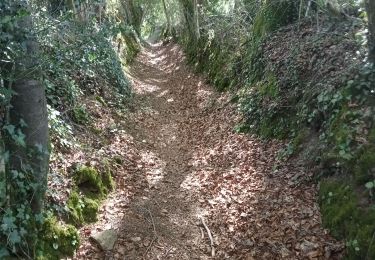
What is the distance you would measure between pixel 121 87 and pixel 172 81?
527 centimetres

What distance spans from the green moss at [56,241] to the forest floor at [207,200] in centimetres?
16

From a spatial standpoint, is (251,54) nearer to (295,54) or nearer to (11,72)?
(295,54)

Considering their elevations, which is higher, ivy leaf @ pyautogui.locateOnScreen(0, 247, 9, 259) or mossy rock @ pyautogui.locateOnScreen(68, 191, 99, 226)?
ivy leaf @ pyautogui.locateOnScreen(0, 247, 9, 259)

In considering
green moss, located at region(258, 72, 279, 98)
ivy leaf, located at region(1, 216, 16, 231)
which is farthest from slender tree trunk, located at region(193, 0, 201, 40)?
ivy leaf, located at region(1, 216, 16, 231)

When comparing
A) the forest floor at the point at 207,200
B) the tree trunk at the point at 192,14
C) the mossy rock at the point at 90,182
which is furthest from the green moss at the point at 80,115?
the tree trunk at the point at 192,14

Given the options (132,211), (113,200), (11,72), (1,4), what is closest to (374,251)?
(132,211)

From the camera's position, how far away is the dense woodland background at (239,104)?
4137 millimetres

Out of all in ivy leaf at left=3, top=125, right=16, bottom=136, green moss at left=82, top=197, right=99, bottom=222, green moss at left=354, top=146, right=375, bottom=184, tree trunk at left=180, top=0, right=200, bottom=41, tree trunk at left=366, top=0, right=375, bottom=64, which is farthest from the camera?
tree trunk at left=180, top=0, right=200, bottom=41

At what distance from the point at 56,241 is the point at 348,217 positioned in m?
3.78

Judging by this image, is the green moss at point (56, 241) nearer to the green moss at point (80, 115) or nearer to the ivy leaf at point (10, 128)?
the ivy leaf at point (10, 128)

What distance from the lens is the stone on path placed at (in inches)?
198

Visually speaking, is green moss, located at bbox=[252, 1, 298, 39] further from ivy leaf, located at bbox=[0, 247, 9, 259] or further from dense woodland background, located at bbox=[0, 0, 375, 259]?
ivy leaf, located at bbox=[0, 247, 9, 259]

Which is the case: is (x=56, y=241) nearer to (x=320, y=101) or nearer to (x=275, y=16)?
(x=320, y=101)

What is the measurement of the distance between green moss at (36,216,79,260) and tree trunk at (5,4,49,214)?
1.06 feet
